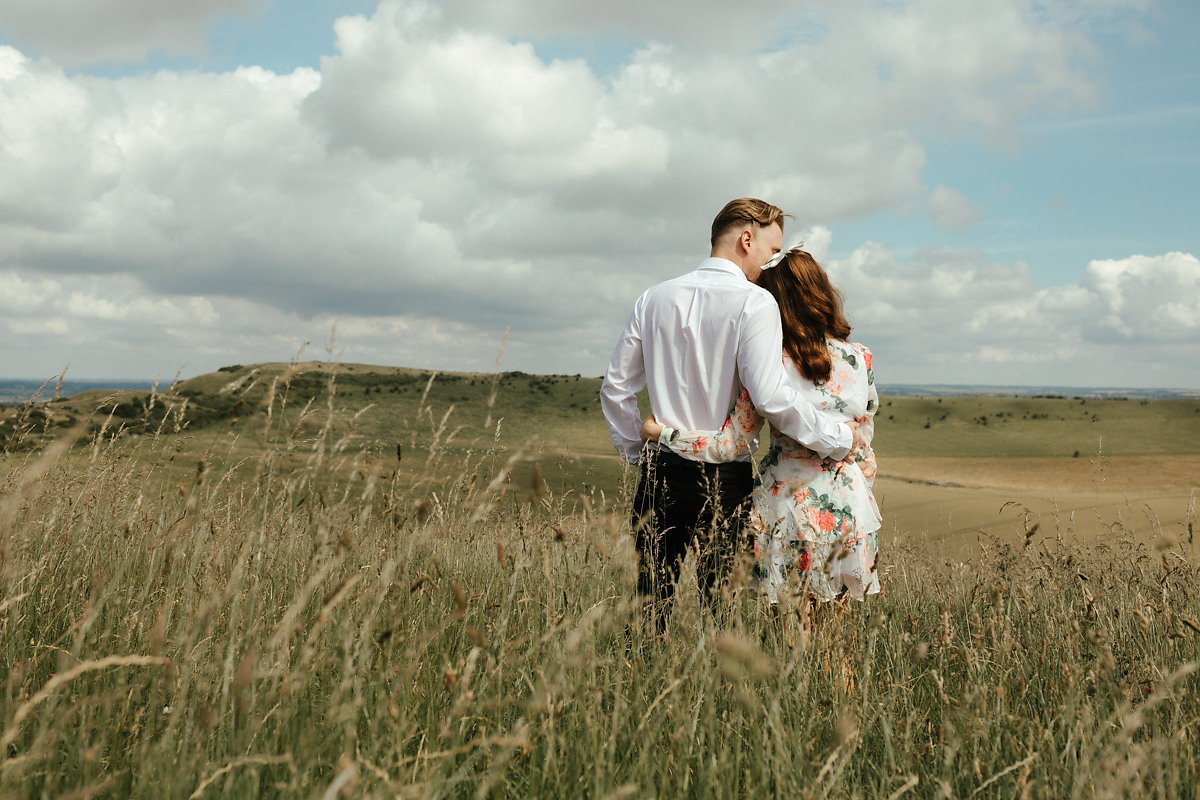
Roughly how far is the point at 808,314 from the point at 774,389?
0.49 metres

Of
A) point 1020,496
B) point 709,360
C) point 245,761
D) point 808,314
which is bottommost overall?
point 1020,496

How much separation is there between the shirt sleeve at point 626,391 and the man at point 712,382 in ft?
0.05

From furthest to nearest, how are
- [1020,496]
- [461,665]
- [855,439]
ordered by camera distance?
[1020,496], [855,439], [461,665]

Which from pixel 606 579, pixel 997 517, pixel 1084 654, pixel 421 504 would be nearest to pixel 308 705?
pixel 421 504

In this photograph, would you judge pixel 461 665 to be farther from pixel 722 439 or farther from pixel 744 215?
pixel 744 215

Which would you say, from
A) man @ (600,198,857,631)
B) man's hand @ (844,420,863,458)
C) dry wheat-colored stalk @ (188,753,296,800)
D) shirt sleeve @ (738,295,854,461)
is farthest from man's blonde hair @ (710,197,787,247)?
dry wheat-colored stalk @ (188,753,296,800)

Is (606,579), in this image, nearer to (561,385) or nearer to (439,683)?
(439,683)

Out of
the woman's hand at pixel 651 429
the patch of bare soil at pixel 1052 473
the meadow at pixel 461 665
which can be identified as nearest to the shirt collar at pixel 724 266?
the woman's hand at pixel 651 429

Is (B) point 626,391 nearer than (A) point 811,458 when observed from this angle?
No

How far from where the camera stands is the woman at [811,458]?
3117mm

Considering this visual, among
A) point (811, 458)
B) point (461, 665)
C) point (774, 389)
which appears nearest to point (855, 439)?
point (811, 458)

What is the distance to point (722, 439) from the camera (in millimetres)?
3109

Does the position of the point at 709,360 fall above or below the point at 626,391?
above

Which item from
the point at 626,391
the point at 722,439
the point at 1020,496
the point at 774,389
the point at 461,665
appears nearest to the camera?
the point at 461,665
